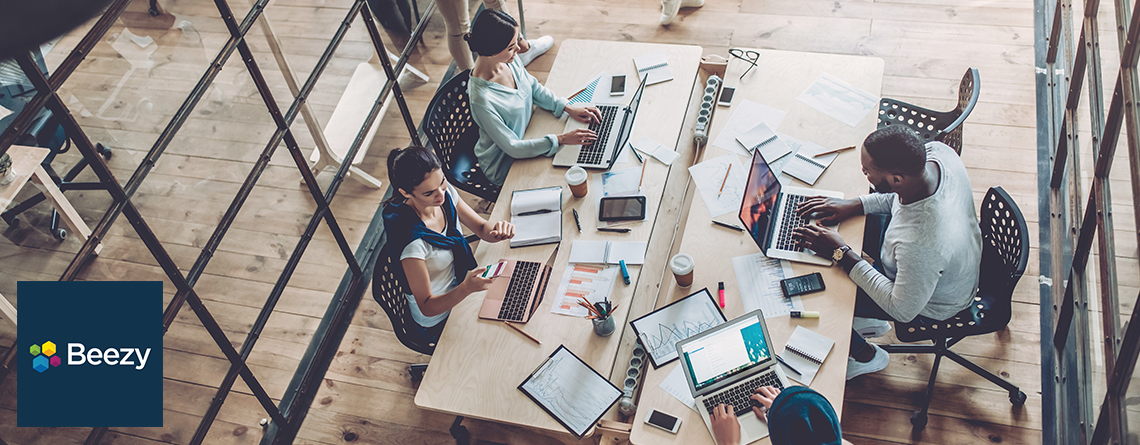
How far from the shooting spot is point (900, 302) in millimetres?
2553

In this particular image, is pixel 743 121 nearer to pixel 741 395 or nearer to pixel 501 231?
pixel 501 231

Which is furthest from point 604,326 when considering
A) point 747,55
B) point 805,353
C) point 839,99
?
point 747,55

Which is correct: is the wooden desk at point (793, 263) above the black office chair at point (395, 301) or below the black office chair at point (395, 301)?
above

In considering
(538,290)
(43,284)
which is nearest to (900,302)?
(538,290)

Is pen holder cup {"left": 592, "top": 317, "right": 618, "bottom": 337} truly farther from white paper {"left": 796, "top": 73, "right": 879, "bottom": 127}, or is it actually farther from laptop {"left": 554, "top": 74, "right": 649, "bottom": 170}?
white paper {"left": 796, "top": 73, "right": 879, "bottom": 127}

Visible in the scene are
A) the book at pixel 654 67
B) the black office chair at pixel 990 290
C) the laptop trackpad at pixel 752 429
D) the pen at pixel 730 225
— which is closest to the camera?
the laptop trackpad at pixel 752 429

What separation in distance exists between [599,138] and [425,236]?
3.27 feet

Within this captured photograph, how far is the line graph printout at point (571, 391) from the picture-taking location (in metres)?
2.49

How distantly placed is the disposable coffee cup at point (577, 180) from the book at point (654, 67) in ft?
2.50

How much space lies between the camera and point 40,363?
2441mm

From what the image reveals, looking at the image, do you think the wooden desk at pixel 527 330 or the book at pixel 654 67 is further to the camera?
the book at pixel 654 67

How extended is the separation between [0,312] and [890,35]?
190 inches

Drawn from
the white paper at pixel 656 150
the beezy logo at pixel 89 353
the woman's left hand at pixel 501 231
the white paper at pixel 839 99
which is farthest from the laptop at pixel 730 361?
the beezy logo at pixel 89 353

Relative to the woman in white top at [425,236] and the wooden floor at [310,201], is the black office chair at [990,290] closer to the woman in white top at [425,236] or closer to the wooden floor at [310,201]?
the wooden floor at [310,201]
